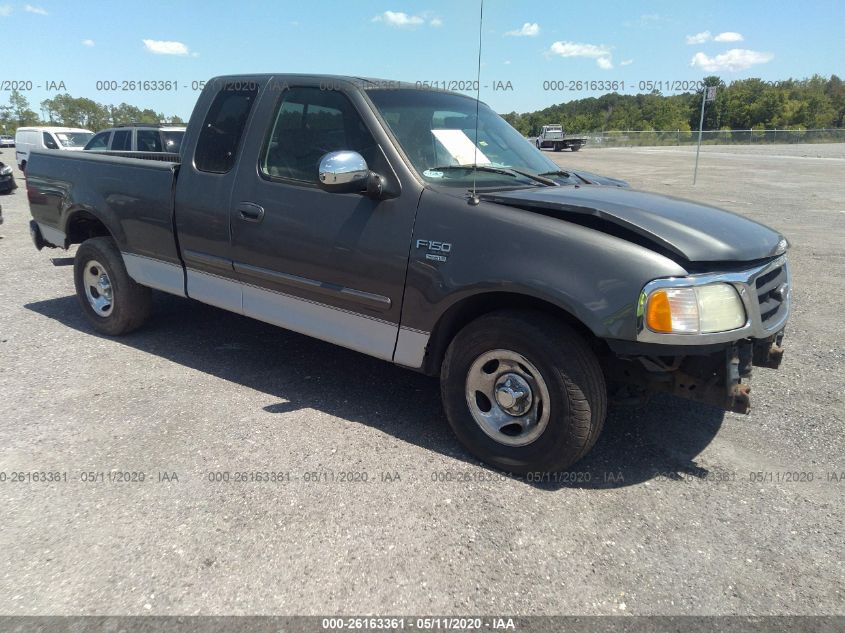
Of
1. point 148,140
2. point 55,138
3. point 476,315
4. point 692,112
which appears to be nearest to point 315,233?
point 476,315

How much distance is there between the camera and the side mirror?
3.28 m

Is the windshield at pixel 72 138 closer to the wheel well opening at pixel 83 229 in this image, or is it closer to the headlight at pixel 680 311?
the wheel well opening at pixel 83 229

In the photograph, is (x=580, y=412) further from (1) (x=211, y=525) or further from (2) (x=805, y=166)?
(2) (x=805, y=166)

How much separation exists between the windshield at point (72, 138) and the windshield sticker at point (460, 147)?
Answer: 61.2 feet

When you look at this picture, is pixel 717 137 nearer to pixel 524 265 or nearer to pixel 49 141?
pixel 49 141

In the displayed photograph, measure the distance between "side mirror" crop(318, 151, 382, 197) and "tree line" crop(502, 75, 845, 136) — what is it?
68324 mm

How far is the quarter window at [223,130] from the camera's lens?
4.25 m

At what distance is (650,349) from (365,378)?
2266 millimetres

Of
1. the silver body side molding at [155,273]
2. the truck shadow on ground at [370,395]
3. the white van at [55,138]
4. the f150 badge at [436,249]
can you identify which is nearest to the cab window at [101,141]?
the white van at [55,138]

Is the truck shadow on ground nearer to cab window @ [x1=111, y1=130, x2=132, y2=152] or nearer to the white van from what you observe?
cab window @ [x1=111, y1=130, x2=132, y2=152]

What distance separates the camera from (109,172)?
4.97m

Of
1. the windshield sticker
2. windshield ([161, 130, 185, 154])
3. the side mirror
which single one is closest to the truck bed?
the side mirror

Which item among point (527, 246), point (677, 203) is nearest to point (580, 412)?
point (527, 246)

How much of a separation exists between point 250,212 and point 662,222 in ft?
8.16
